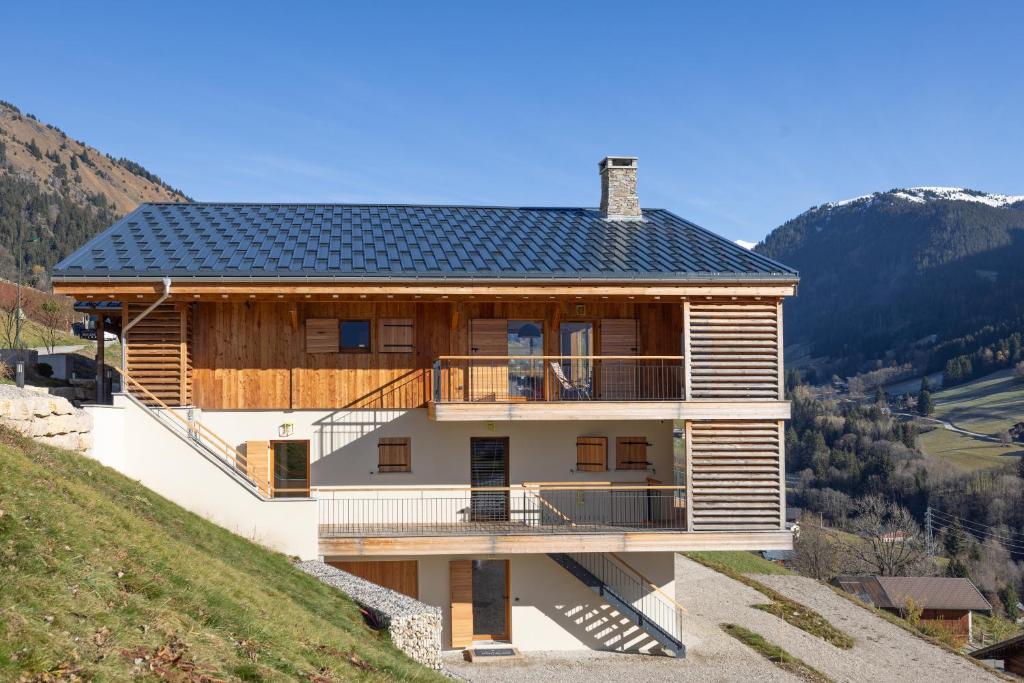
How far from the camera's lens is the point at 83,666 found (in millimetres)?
6746

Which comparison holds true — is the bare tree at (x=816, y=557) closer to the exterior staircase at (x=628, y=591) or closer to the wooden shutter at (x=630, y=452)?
the exterior staircase at (x=628, y=591)

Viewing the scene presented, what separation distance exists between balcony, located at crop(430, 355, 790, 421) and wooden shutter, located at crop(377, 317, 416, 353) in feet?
2.90

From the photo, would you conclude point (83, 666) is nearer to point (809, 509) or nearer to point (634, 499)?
point (634, 499)

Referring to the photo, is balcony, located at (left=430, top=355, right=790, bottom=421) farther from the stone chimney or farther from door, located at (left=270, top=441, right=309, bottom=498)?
the stone chimney

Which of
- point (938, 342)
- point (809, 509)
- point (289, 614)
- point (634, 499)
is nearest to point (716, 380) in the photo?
point (634, 499)

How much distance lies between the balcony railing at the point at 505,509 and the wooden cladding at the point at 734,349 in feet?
8.31

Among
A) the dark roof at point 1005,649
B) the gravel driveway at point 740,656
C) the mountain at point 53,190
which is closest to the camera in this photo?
the gravel driveway at point 740,656

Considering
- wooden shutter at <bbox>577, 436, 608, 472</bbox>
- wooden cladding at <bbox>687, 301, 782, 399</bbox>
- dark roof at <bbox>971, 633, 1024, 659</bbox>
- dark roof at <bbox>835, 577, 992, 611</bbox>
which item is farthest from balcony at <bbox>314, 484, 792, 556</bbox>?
dark roof at <bbox>835, 577, 992, 611</bbox>

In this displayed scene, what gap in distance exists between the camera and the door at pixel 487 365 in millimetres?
20672

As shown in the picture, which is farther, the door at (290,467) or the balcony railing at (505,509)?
the door at (290,467)

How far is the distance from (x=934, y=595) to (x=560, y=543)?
162ft

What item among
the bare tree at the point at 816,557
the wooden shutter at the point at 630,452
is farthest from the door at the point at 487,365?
the bare tree at the point at 816,557

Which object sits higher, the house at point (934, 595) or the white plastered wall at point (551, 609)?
the white plastered wall at point (551, 609)

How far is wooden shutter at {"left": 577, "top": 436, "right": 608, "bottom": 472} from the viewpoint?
21109 mm
